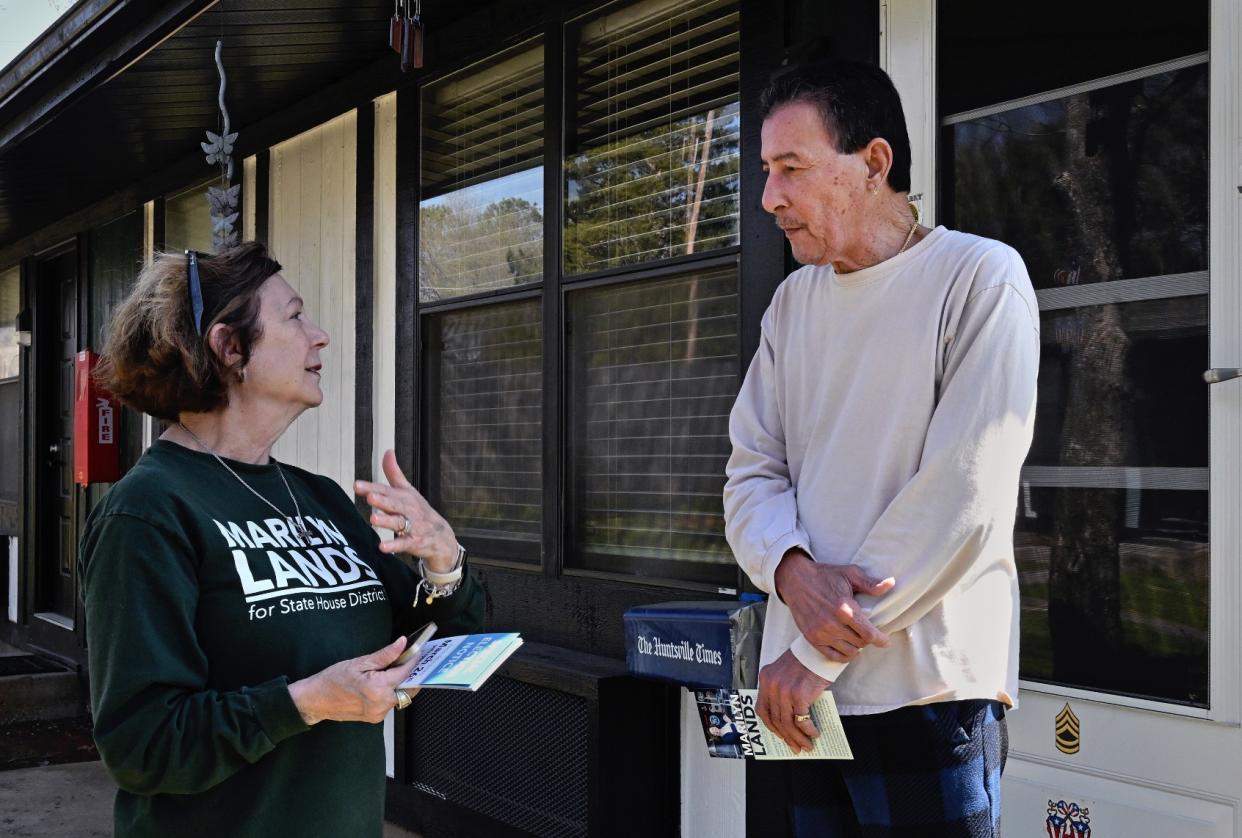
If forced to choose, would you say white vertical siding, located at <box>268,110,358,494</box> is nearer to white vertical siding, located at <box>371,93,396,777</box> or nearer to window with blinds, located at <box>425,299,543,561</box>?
white vertical siding, located at <box>371,93,396,777</box>

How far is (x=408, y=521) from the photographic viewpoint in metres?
1.78

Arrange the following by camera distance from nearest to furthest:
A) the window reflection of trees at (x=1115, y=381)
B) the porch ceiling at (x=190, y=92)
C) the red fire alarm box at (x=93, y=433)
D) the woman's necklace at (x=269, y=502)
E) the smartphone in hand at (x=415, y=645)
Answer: the smartphone in hand at (x=415, y=645) < the woman's necklace at (x=269, y=502) < the window reflection of trees at (x=1115, y=381) < the porch ceiling at (x=190, y=92) < the red fire alarm box at (x=93, y=433)

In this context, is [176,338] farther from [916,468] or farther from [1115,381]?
[1115,381]

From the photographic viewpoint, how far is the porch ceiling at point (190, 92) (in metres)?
4.16

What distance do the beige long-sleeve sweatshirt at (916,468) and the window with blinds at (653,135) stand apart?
1640 mm

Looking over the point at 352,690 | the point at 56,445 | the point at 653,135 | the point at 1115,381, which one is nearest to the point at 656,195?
the point at 653,135

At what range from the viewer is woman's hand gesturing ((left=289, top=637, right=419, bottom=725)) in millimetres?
1562

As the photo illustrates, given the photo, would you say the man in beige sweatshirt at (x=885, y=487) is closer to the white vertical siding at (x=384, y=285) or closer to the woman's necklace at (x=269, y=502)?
the woman's necklace at (x=269, y=502)

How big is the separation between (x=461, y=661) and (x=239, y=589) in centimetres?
38

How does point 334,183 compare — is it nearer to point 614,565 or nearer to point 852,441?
point 614,565

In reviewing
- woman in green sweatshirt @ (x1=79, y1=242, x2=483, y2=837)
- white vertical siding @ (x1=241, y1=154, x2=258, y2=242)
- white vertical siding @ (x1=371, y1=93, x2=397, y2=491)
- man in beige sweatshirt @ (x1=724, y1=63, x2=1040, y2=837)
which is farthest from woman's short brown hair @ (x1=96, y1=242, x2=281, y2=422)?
white vertical siding @ (x1=241, y1=154, x2=258, y2=242)

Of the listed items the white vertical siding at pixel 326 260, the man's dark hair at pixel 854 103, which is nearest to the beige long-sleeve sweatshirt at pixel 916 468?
the man's dark hair at pixel 854 103

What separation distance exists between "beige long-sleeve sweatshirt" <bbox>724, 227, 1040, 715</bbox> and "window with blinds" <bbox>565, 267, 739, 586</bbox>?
1558 millimetres

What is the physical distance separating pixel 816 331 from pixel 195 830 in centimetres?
123
